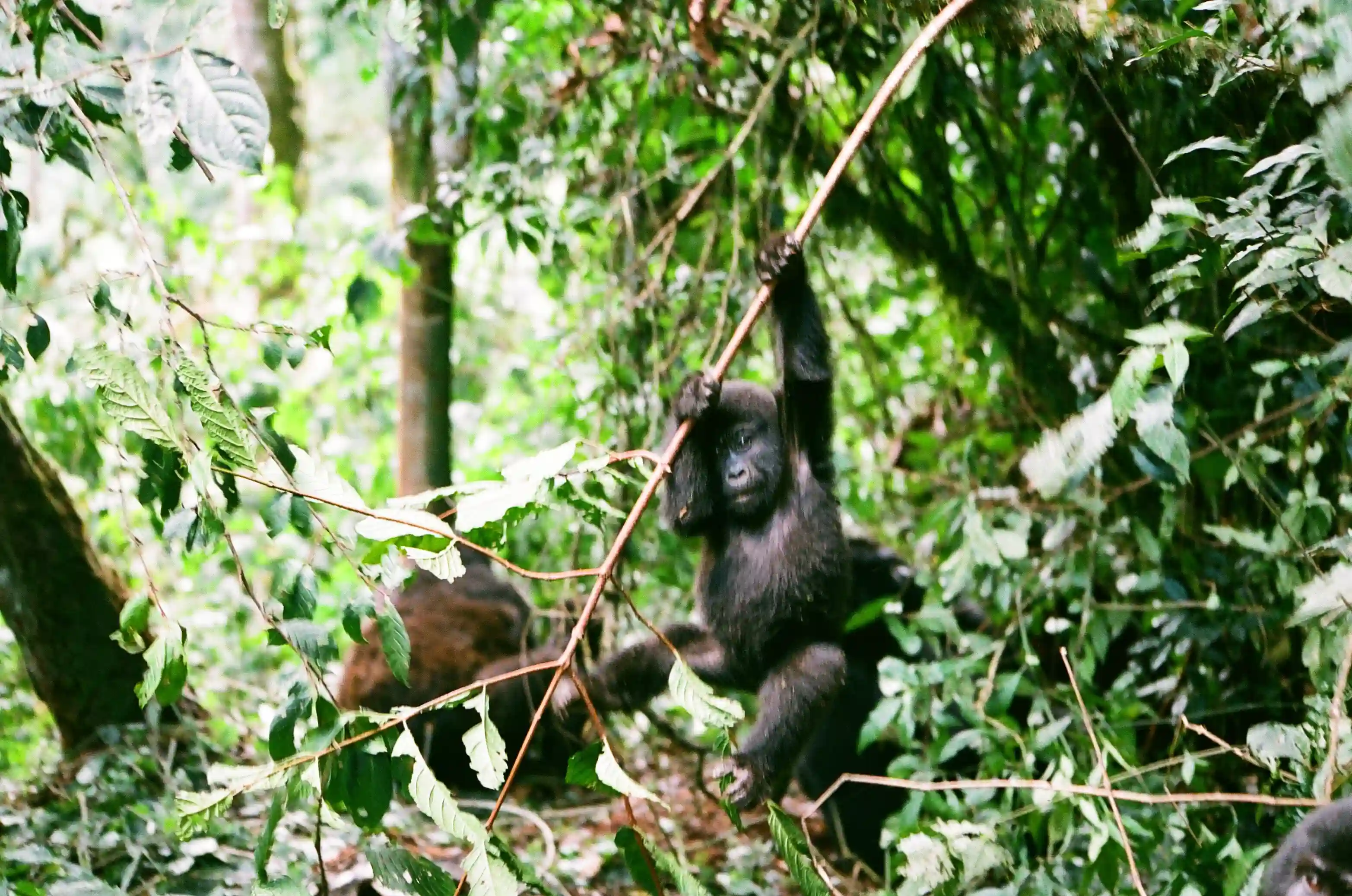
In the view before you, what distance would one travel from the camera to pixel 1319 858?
8.12 feet

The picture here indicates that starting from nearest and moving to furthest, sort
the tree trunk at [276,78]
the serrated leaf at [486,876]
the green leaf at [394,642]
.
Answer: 1. the serrated leaf at [486,876]
2. the green leaf at [394,642]
3. the tree trunk at [276,78]

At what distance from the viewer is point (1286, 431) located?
11.6ft

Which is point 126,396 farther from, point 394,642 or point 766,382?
point 766,382

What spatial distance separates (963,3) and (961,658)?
231cm

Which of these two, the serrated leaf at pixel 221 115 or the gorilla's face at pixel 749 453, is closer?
the serrated leaf at pixel 221 115

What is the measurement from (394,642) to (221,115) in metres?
1.14

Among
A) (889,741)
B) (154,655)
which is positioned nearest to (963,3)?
(154,655)

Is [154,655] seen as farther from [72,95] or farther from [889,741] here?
[889,741]

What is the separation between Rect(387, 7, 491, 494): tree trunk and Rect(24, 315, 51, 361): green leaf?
2.08 metres

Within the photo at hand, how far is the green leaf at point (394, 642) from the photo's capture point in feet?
7.33

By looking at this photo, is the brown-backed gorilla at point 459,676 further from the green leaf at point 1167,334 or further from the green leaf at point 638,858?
the green leaf at point 1167,334

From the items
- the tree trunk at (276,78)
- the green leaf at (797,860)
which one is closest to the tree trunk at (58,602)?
the green leaf at (797,860)

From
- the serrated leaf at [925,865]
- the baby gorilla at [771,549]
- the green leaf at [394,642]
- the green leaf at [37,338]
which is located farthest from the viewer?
the baby gorilla at [771,549]

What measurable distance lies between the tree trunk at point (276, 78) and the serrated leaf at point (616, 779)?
7545 mm
